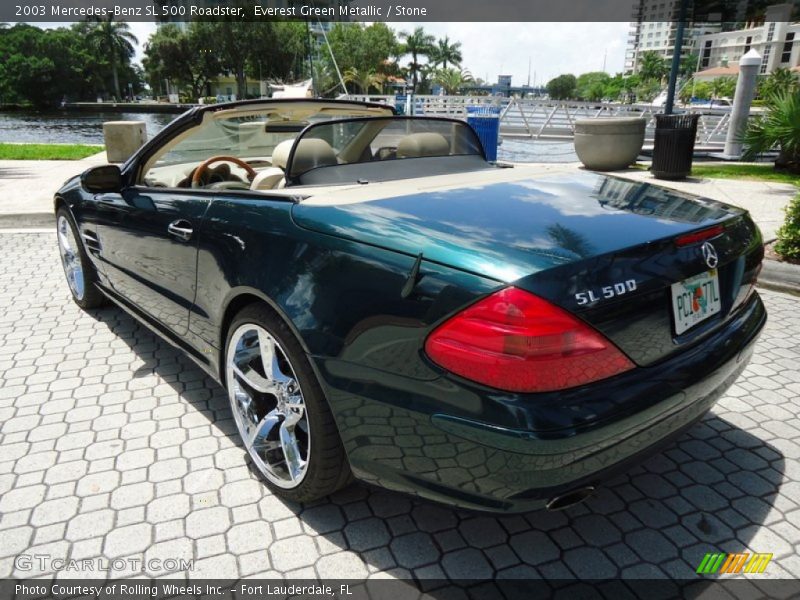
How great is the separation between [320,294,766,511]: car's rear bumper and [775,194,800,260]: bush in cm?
405

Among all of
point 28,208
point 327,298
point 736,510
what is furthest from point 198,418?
point 28,208

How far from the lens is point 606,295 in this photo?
1707 millimetres

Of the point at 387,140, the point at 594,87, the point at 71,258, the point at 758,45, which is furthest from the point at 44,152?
the point at 594,87

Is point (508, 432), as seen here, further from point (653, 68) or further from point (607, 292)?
point (653, 68)

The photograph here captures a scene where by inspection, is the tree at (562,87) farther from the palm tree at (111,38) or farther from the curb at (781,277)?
the curb at (781,277)

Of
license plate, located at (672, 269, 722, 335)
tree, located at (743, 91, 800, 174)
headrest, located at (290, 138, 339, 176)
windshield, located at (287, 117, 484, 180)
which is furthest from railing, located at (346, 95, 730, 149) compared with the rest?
license plate, located at (672, 269, 722, 335)

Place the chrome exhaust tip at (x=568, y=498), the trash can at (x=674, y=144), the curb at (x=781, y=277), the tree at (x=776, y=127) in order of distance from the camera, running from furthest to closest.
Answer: the trash can at (x=674, y=144) < the tree at (x=776, y=127) < the curb at (x=781, y=277) < the chrome exhaust tip at (x=568, y=498)

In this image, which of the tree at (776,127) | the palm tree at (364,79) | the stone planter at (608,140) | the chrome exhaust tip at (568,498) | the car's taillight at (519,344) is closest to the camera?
the car's taillight at (519,344)

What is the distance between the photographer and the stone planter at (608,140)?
1122 centimetres

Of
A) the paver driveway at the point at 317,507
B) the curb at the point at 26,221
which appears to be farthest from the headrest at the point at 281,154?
Result: the curb at the point at 26,221

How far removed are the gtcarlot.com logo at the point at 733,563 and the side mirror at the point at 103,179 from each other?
3.42 metres

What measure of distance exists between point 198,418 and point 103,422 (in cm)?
49

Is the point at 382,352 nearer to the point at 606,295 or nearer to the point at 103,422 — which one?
the point at 606,295

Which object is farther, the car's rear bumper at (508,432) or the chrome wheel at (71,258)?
the chrome wheel at (71,258)
